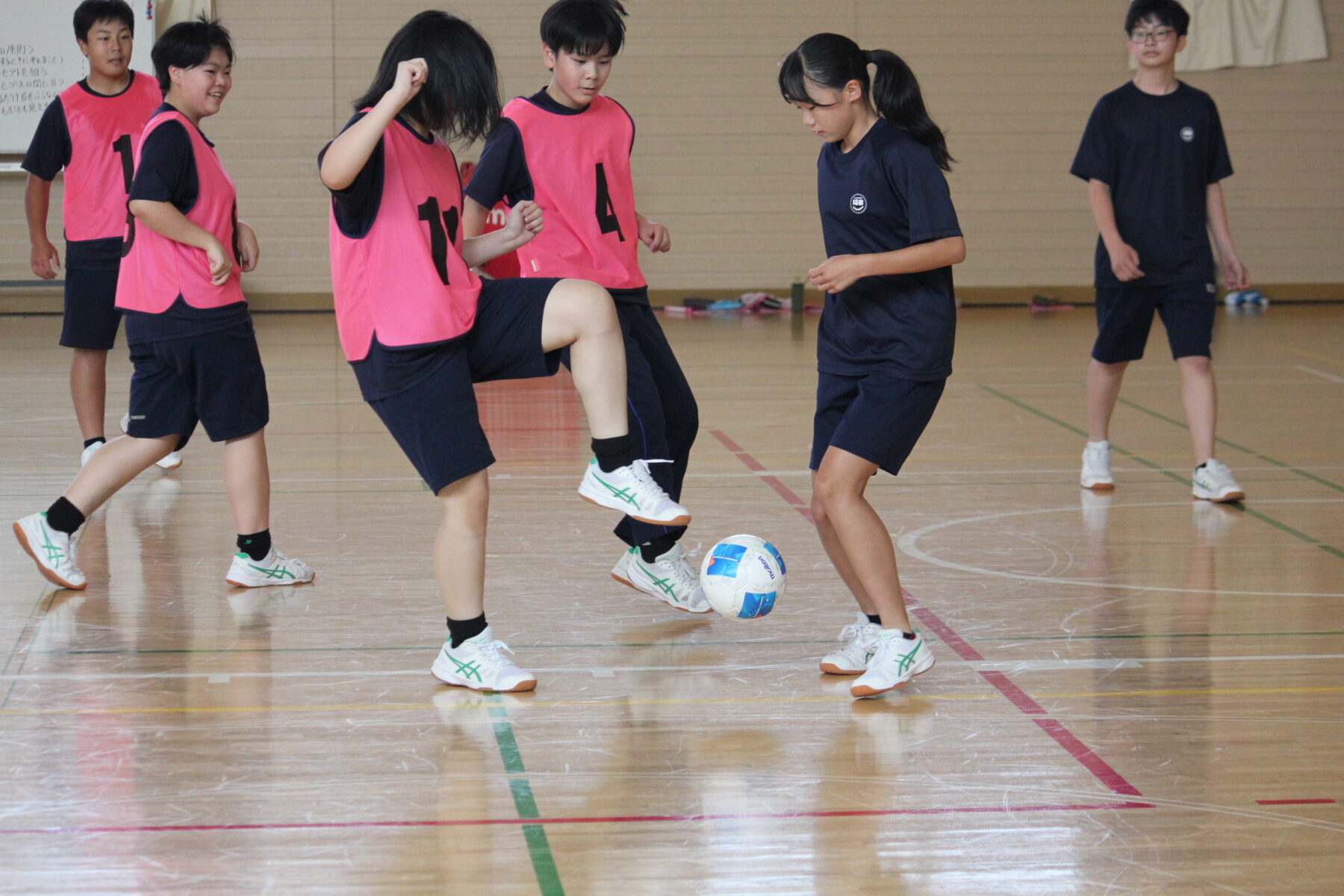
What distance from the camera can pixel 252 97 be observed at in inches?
485

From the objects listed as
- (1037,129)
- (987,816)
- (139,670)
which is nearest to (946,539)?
(987,816)

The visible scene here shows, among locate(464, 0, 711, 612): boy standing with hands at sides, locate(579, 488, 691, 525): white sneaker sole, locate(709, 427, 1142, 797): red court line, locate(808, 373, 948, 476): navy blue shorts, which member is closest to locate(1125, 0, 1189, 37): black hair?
locate(464, 0, 711, 612): boy standing with hands at sides

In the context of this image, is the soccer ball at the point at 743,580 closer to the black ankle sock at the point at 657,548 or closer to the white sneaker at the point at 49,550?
the black ankle sock at the point at 657,548

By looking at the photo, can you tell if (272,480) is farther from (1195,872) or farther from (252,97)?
(252,97)

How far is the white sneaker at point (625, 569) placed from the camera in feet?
13.6

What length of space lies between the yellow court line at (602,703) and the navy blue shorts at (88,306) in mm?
2831

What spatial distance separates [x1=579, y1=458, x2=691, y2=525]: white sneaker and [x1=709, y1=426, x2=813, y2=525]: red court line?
1428 millimetres

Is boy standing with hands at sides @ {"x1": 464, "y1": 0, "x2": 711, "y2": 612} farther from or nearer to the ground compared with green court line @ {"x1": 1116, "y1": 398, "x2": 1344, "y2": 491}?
farther from the ground

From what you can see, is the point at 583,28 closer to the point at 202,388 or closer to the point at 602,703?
the point at 202,388

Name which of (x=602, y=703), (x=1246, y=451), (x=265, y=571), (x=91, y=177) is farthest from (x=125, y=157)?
(x=1246, y=451)

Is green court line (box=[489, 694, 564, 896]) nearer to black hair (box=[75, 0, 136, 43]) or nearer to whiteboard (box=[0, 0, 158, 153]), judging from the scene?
black hair (box=[75, 0, 136, 43])

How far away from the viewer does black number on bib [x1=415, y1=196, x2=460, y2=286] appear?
3.14m

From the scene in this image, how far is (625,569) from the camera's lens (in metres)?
4.17

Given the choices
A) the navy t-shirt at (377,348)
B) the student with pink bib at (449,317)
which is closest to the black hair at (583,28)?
the student with pink bib at (449,317)
